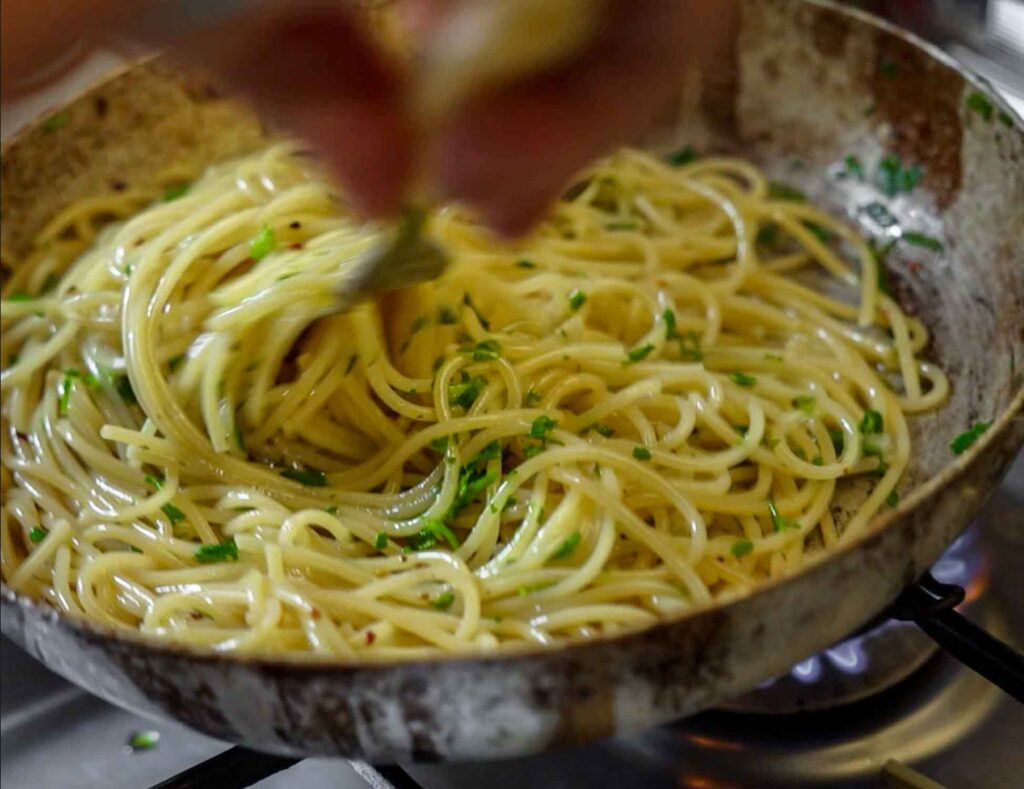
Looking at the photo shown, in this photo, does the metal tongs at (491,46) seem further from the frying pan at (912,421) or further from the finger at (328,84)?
the frying pan at (912,421)

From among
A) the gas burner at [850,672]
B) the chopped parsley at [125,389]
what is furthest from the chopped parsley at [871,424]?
the chopped parsley at [125,389]

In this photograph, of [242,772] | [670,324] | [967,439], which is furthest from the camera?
[670,324]

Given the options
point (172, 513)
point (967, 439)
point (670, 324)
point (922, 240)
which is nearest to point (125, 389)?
point (172, 513)

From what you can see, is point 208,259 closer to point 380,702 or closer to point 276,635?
point 276,635

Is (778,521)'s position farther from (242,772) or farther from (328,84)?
(328,84)

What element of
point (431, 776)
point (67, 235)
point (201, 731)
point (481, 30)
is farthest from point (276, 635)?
point (67, 235)

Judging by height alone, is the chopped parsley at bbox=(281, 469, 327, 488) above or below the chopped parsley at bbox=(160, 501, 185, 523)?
above

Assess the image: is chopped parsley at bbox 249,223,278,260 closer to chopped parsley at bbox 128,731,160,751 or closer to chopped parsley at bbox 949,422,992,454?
chopped parsley at bbox 128,731,160,751

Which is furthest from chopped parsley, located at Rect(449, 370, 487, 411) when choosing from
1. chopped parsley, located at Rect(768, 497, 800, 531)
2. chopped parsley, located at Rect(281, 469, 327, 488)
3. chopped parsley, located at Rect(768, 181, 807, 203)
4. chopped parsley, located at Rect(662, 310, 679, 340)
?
chopped parsley, located at Rect(768, 181, 807, 203)
